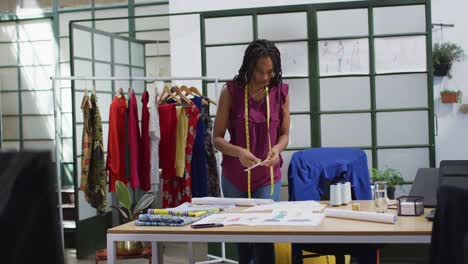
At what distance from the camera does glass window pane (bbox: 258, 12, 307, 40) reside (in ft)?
17.5

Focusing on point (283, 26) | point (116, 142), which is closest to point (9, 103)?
point (116, 142)

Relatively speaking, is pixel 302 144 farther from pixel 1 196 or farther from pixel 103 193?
pixel 1 196

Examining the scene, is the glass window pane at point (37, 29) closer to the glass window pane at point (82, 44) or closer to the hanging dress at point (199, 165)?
the glass window pane at point (82, 44)

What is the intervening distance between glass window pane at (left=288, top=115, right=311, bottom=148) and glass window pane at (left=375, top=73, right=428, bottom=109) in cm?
63

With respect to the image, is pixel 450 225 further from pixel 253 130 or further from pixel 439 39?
pixel 439 39

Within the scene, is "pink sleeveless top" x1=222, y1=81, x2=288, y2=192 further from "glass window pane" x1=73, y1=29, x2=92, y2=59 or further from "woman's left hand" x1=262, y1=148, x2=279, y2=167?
"glass window pane" x1=73, y1=29, x2=92, y2=59

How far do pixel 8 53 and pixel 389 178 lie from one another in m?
5.24

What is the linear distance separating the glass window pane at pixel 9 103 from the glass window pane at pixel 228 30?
3.56 metres

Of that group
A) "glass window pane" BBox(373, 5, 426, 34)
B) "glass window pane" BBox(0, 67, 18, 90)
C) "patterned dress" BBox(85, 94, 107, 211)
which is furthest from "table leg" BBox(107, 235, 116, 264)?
"glass window pane" BBox(0, 67, 18, 90)

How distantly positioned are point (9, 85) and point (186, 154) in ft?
12.4

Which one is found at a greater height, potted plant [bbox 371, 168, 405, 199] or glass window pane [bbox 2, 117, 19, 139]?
glass window pane [bbox 2, 117, 19, 139]

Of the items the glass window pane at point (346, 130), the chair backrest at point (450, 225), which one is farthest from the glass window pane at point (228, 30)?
the chair backrest at point (450, 225)

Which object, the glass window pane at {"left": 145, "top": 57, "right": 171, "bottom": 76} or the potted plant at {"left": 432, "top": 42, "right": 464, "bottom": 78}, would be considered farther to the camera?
the glass window pane at {"left": 145, "top": 57, "right": 171, "bottom": 76}

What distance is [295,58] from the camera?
5336 mm
